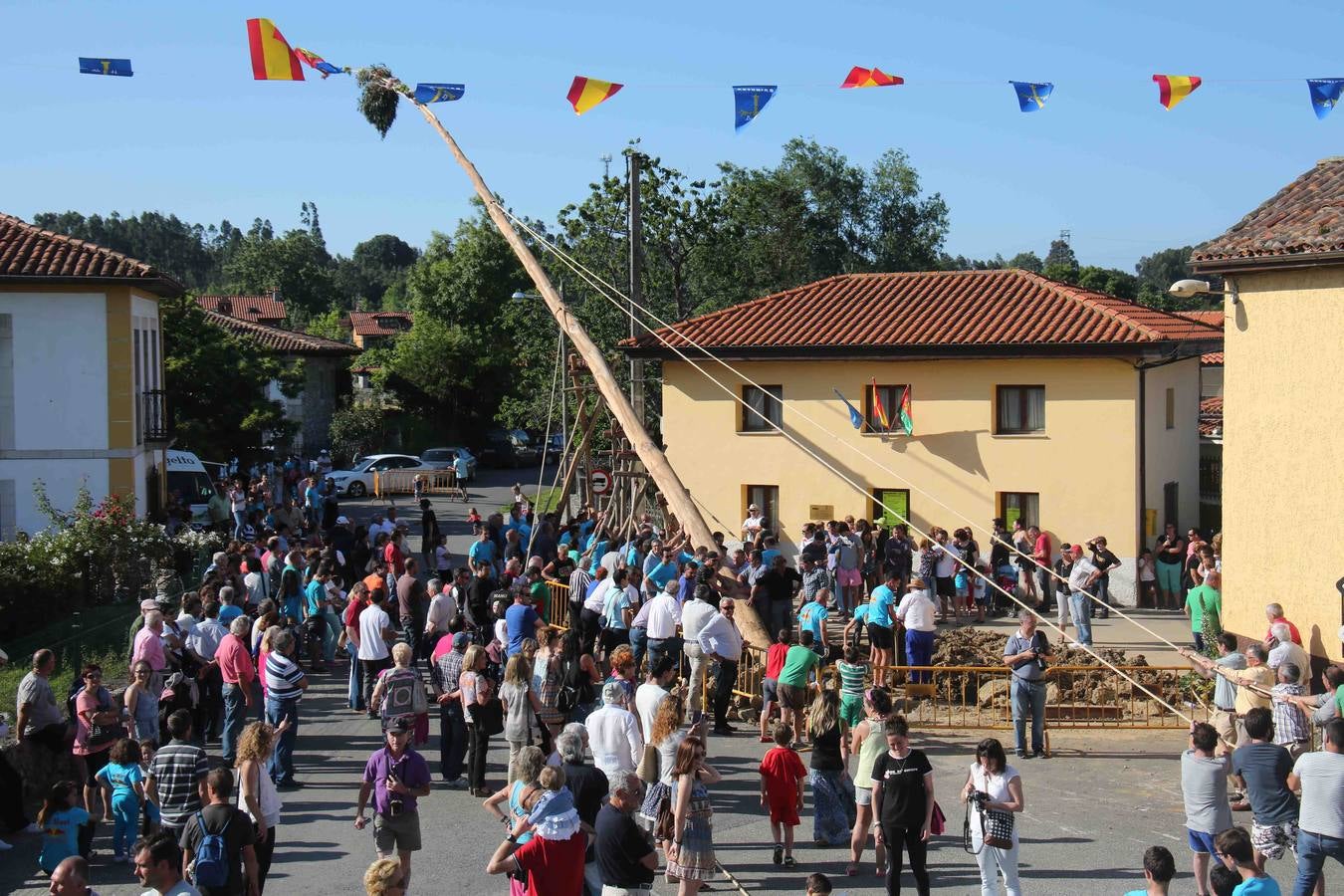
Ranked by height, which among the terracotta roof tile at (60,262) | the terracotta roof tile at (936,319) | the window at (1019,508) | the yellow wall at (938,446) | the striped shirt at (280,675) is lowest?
the striped shirt at (280,675)

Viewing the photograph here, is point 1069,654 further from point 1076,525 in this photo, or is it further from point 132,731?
point 132,731

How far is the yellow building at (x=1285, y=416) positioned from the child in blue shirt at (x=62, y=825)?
11983mm

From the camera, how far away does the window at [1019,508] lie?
24.2 metres

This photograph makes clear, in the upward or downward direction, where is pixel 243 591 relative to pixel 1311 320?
downward

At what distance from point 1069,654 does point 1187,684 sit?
242 cm

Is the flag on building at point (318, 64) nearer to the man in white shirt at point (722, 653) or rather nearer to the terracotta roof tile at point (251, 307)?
the man in white shirt at point (722, 653)

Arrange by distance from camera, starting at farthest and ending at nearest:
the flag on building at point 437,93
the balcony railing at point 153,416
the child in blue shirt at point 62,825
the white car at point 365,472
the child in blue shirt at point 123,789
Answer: the white car at point 365,472 → the balcony railing at point 153,416 → the flag on building at point 437,93 → the child in blue shirt at point 123,789 → the child in blue shirt at point 62,825

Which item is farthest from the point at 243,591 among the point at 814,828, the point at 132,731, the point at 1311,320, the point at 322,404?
the point at 322,404

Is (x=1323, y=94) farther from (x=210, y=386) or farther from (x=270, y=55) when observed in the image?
(x=210, y=386)

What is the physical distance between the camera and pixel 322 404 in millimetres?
57125

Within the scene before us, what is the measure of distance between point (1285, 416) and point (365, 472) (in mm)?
33246

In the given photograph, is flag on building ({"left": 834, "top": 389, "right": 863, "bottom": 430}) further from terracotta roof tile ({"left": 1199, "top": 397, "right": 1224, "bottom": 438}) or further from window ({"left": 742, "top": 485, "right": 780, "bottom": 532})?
terracotta roof tile ({"left": 1199, "top": 397, "right": 1224, "bottom": 438})

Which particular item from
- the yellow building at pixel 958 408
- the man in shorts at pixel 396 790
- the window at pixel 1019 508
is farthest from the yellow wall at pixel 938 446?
the man in shorts at pixel 396 790

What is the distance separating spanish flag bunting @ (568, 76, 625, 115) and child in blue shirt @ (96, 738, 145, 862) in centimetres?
989
